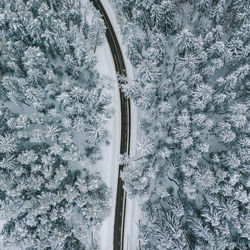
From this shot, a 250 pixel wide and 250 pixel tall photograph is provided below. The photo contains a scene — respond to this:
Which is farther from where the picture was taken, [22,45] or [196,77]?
[22,45]

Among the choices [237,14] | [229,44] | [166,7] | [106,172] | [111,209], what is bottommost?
[111,209]

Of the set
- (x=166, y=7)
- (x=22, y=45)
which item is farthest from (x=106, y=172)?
A: (x=166, y=7)

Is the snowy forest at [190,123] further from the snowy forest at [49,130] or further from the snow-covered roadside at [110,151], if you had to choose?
the snowy forest at [49,130]

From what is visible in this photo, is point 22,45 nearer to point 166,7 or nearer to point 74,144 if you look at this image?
point 74,144

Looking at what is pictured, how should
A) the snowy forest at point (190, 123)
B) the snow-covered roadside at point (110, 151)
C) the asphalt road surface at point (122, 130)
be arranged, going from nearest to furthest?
the snowy forest at point (190, 123)
the snow-covered roadside at point (110, 151)
the asphalt road surface at point (122, 130)

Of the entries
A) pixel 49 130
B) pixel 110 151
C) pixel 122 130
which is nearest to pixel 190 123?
pixel 122 130

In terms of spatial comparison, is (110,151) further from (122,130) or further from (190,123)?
(190,123)

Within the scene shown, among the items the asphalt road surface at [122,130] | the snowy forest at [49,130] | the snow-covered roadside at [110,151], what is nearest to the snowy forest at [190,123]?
the asphalt road surface at [122,130]
